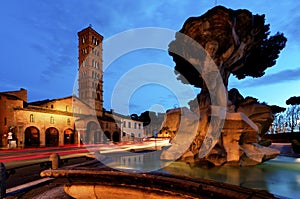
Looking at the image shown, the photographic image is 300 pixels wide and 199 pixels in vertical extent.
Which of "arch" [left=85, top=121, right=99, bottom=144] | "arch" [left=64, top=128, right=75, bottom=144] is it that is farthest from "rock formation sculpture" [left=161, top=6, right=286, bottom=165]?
"arch" [left=85, top=121, right=99, bottom=144]

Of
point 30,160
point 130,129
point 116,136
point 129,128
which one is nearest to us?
point 30,160

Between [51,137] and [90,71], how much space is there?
20.8 metres

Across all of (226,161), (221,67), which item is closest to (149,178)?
(226,161)

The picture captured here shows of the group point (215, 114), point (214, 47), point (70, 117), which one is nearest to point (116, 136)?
point (70, 117)

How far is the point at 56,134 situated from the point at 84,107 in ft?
25.9

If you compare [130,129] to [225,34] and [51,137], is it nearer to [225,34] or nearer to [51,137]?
[51,137]

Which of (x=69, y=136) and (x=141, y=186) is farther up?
(x=141, y=186)

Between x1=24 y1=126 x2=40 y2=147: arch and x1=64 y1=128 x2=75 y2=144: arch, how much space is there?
5328 mm

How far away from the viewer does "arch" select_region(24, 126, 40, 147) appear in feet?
91.2

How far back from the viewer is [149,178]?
288 cm

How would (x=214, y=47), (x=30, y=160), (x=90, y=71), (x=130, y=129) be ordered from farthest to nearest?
1. (x=130, y=129)
2. (x=90, y=71)
3. (x=30, y=160)
4. (x=214, y=47)

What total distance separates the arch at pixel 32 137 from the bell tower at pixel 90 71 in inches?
620

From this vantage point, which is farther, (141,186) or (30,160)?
(30,160)

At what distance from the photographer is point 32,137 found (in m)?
28.6
